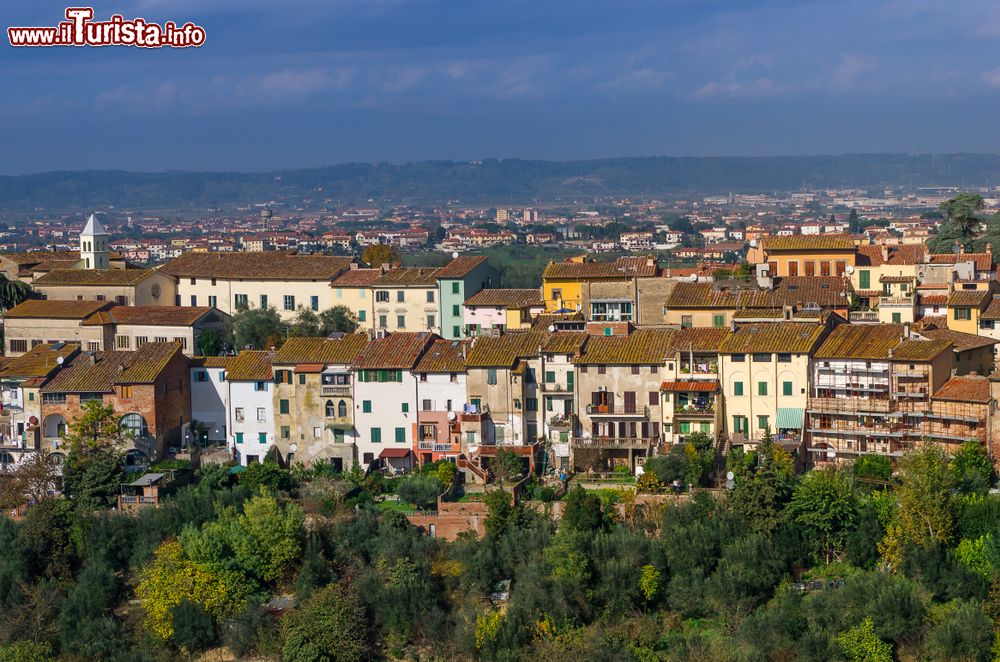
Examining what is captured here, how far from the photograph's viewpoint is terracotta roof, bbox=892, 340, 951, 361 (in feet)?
120

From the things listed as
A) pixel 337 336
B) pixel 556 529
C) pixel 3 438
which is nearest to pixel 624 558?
pixel 556 529

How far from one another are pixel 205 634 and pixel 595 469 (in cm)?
1039

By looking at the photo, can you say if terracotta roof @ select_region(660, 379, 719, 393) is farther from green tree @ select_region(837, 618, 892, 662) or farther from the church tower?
the church tower

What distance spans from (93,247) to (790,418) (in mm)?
31432

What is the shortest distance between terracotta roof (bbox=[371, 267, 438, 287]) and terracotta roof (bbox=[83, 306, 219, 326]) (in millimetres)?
5887

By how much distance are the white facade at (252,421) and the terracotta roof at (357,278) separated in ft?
34.5

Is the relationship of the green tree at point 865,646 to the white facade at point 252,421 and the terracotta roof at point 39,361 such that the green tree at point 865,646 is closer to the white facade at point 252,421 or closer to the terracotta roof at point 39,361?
the white facade at point 252,421

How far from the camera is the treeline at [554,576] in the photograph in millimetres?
31453

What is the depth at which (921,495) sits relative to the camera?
33.0 m

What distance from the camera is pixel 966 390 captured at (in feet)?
119

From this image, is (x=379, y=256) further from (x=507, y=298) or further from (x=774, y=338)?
(x=774, y=338)

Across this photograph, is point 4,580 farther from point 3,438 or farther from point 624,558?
point 624,558

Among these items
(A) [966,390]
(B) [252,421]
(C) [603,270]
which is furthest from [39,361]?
(A) [966,390]

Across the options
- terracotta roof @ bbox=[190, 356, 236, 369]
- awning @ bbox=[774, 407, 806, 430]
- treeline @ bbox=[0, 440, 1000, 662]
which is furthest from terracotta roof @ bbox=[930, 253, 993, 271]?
terracotta roof @ bbox=[190, 356, 236, 369]
